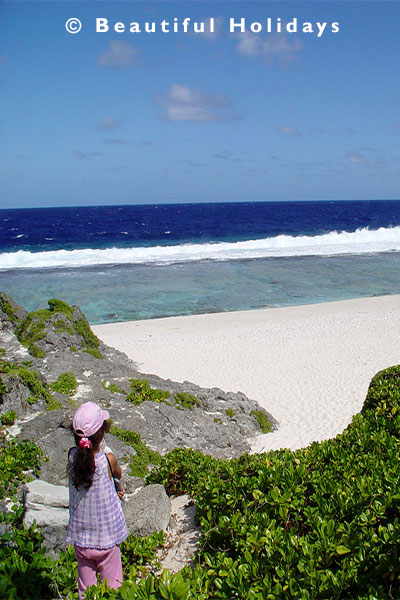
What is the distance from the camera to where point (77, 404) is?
26.8 ft

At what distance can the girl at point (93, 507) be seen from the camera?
3.41 m

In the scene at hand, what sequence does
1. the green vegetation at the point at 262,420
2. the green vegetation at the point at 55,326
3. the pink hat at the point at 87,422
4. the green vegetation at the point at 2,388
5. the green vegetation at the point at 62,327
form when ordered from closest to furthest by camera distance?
the pink hat at the point at 87,422
the green vegetation at the point at 2,388
the green vegetation at the point at 262,420
the green vegetation at the point at 55,326
the green vegetation at the point at 62,327

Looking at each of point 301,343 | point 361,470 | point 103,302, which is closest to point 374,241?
point 103,302

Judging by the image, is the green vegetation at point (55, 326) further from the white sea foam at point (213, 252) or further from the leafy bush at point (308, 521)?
the white sea foam at point (213, 252)

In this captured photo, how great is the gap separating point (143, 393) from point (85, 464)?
560 centimetres

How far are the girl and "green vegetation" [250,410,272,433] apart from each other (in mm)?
6515

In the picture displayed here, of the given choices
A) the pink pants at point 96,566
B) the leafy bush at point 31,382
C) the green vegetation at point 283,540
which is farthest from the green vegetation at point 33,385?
the pink pants at point 96,566

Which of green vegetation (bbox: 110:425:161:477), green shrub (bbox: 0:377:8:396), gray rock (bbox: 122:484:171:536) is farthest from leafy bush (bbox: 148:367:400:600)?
green shrub (bbox: 0:377:8:396)

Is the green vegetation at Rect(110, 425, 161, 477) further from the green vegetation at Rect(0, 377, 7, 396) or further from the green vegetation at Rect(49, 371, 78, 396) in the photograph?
the green vegetation at Rect(0, 377, 7, 396)

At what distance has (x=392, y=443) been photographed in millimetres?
4793

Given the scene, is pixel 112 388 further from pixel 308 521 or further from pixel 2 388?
pixel 308 521

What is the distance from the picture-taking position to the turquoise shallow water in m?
25.0

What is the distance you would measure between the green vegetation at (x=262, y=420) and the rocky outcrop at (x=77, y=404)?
128mm

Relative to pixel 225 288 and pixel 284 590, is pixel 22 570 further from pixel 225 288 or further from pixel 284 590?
pixel 225 288
